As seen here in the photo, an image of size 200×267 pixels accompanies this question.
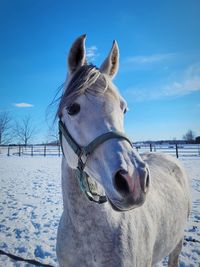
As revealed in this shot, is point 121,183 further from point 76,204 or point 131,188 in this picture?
point 76,204

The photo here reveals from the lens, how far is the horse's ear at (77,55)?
201cm

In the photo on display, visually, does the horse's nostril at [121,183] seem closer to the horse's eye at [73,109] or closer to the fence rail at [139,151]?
the horse's eye at [73,109]

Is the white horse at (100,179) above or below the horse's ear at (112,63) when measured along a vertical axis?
below

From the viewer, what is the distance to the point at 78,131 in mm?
1738

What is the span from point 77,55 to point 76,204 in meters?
1.49

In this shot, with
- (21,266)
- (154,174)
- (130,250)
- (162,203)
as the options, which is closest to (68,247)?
(130,250)

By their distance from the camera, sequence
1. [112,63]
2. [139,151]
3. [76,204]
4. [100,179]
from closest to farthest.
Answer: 1. [100,179]
2. [76,204]
3. [112,63]
4. [139,151]

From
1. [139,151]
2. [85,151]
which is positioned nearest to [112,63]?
[85,151]

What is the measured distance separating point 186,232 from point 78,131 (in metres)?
4.40

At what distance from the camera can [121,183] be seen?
1348 mm

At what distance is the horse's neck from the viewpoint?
1863 mm

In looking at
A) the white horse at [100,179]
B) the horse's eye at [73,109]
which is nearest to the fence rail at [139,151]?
the white horse at [100,179]

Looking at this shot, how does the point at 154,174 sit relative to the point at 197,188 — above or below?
above

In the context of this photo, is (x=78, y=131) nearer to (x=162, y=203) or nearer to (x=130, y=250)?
(x=130, y=250)
